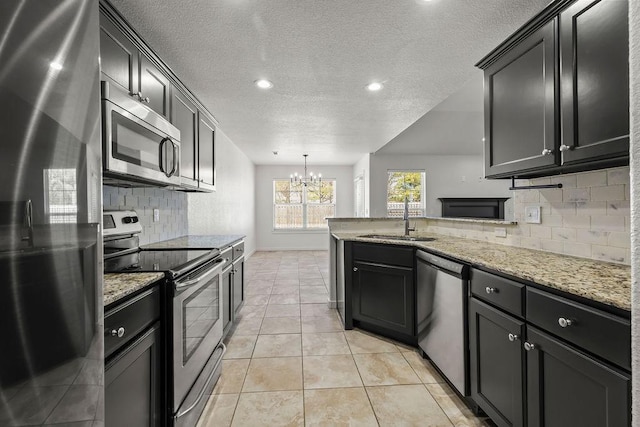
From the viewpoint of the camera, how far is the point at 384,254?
2559 millimetres

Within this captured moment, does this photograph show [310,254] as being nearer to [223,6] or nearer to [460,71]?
[460,71]

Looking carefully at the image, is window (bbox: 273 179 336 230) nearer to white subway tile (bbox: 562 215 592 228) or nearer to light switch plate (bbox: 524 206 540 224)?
light switch plate (bbox: 524 206 540 224)

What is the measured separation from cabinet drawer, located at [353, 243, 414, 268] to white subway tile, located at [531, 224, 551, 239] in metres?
0.82

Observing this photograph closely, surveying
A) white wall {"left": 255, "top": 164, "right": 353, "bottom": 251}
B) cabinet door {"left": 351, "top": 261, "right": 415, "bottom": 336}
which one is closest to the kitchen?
cabinet door {"left": 351, "top": 261, "right": 415, "bottom": 336}

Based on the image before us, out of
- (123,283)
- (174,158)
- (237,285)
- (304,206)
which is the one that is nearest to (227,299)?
(237,285)

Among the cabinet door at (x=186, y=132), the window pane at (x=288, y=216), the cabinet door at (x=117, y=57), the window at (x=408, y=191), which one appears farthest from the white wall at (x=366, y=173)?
the cabinet door at (x=117, y=57)

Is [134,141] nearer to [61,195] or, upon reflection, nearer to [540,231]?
[61,195]

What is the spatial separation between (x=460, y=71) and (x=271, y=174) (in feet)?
21.0

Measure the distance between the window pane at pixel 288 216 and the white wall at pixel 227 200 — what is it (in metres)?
0.86

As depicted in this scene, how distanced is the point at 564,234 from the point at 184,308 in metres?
2.20

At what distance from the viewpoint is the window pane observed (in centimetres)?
848

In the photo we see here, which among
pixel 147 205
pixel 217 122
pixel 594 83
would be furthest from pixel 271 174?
pixel 594 83

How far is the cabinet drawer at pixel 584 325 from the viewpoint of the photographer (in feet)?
2.89

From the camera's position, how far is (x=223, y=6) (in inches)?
66.7
